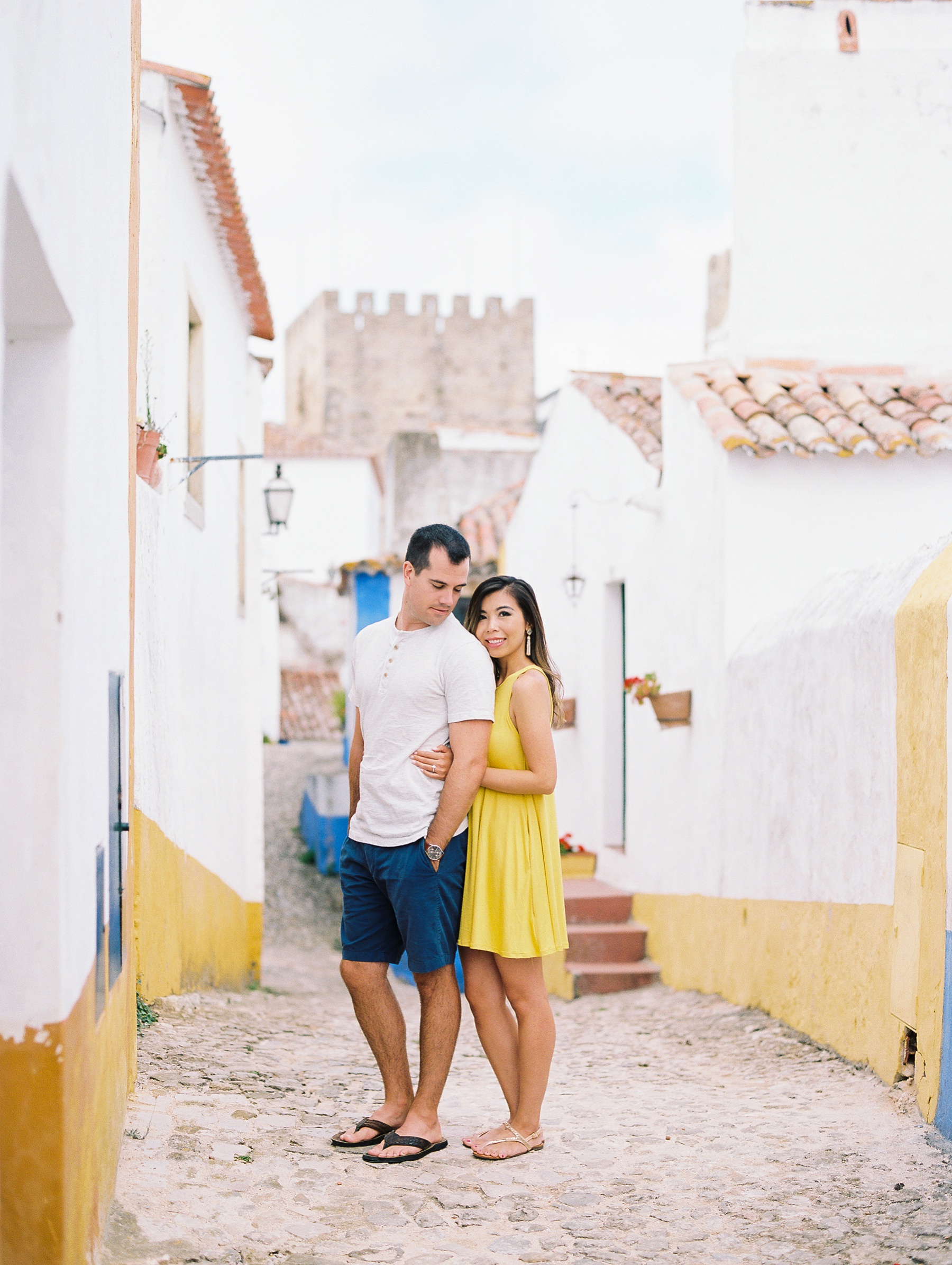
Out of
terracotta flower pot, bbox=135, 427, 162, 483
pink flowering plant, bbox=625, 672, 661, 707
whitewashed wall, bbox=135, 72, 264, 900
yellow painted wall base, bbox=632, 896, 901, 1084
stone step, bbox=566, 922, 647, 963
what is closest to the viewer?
yellow painted wall base, bbox=632, 896, 901, 1084

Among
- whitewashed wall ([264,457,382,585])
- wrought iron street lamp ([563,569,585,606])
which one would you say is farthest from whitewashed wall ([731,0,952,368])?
whitewashed wall ([264,457,382,585])

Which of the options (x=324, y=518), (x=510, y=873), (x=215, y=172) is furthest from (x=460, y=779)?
(x=324, y=518)

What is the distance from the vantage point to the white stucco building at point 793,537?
5672mm

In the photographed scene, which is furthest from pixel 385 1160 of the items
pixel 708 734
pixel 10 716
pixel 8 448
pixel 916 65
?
pixel 916 65

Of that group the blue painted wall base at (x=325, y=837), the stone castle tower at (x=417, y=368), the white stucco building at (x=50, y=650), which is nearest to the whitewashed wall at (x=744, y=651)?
the white stucco building at (x=50, y=650)

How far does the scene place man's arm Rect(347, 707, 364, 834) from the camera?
405 centimetres

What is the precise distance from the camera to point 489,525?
52.4ft

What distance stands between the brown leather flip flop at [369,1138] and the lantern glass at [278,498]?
7.58 m

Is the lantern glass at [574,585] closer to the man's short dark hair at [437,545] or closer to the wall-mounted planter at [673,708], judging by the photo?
the wall-mounted planter at [673,708]

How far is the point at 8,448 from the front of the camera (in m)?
2.69

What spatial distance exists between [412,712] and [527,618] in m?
0.53

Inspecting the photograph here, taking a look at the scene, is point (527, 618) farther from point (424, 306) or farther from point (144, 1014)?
point (424, 306)

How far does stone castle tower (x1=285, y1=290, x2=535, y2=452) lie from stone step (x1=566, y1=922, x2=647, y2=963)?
39.4 metres

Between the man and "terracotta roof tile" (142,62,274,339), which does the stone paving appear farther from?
"terracotta roof tile" (142,62,274,339)
